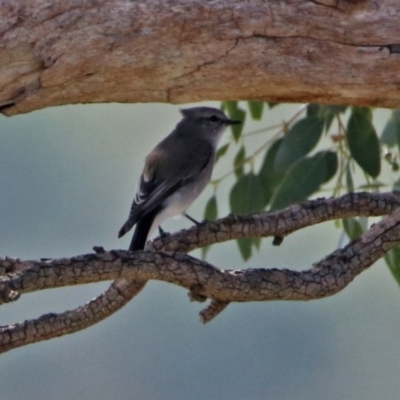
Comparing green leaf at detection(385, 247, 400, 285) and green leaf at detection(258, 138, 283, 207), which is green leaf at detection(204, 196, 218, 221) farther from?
green leaf at detection(385, 247, 400, 285)

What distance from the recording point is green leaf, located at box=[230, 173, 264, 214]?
302 cm

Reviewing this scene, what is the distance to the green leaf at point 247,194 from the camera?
3020 millimetres

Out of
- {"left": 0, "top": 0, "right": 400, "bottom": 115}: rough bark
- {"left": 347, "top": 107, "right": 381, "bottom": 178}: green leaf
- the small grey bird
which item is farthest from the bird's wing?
{"left": 0, "top": 0, "right": 400, "bottom": 115}: rough bark

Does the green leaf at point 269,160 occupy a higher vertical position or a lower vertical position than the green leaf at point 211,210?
higher

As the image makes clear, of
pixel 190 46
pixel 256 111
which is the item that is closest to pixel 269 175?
pixel 256 111

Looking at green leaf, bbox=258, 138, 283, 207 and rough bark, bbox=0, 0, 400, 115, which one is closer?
rough bark, bbox=0, 0, 400, 115

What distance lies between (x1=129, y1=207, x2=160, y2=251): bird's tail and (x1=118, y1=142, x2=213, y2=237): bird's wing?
15 millimetres

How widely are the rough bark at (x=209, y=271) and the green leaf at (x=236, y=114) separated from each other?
82 centimetres

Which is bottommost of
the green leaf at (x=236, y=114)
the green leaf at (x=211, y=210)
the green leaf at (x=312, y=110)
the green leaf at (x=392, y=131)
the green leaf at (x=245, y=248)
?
the green leaf at (x=245, y=248)

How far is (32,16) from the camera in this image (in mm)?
2209

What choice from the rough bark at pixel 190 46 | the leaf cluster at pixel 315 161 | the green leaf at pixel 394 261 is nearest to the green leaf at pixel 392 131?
the leaf cluster at pixel 315 161

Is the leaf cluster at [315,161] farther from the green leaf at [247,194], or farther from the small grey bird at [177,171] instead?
the small grey bird at [177,171]

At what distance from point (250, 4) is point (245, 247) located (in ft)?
2.94

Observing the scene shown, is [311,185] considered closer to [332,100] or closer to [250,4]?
[332,100]
